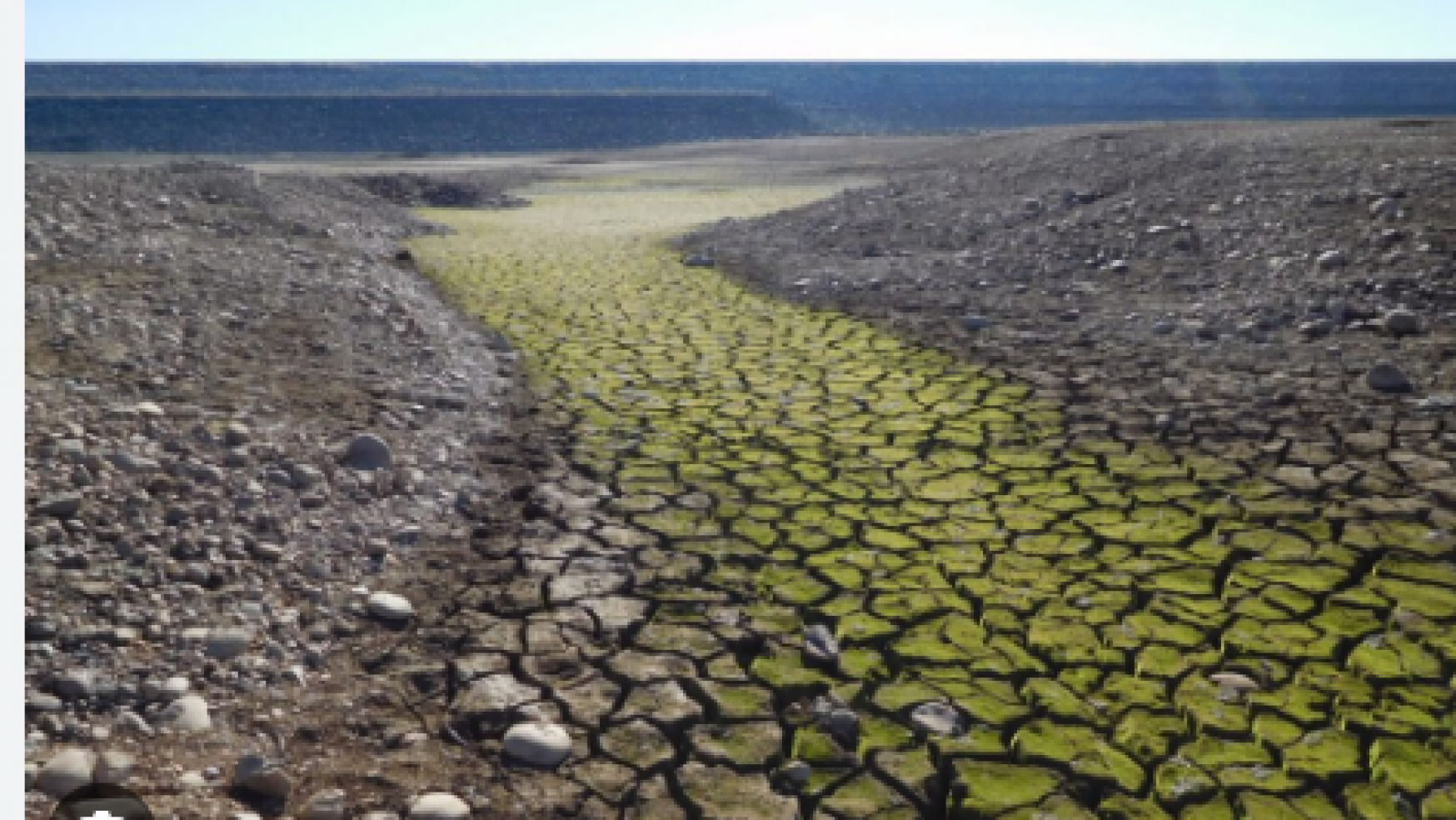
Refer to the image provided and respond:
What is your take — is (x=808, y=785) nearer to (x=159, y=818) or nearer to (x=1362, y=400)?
(x=159, y=818)

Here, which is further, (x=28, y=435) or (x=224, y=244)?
(x=224, y=244)

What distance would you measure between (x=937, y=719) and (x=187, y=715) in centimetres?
199

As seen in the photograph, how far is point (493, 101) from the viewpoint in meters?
56.8

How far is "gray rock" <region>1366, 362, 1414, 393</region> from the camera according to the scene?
5.17 meters

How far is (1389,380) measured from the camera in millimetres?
5195

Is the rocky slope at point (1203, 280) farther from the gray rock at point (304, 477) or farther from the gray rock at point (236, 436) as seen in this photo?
the gray rock at point (236, 436)

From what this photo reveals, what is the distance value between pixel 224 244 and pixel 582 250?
381 centimetres

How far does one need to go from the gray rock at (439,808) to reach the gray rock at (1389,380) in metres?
4.85

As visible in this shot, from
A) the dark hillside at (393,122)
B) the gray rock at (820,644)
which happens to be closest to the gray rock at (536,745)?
the gray rock at (820,644)

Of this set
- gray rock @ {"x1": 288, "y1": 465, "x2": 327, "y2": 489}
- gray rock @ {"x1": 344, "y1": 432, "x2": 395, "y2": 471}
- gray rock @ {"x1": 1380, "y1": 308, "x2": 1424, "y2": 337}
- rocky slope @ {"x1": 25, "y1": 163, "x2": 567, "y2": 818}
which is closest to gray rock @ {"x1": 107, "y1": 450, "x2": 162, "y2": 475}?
rocky slope @ {"x1": 25, "y1": 163, "x2": 567, "y2": 818}

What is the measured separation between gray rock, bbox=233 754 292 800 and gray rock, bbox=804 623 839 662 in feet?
4.93

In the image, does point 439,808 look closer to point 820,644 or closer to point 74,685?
point 74,685

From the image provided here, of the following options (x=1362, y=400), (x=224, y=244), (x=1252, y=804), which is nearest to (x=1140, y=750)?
(x=1252, y=804)

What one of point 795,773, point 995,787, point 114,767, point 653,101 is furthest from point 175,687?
point 653,101
